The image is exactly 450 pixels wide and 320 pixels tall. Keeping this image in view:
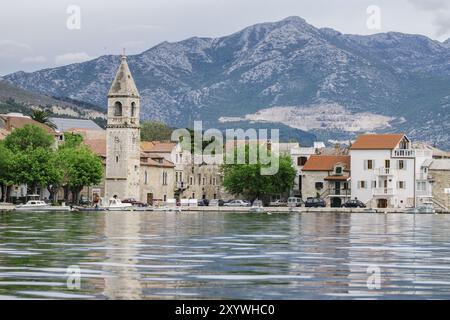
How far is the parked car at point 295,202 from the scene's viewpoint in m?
153

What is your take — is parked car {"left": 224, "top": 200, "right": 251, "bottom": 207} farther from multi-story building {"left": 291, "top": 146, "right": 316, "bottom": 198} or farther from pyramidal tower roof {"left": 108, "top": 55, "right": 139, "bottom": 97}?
pyramidal tower roof {"left": 108, "top": 55, "right": 139, "bottom": 97}

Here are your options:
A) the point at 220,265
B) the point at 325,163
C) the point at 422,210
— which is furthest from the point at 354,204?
the point at 220,265

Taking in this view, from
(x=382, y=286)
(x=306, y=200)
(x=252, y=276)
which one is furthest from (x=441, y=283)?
(x=306, y=200)

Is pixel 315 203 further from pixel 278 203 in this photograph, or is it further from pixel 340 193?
pixel 278 203

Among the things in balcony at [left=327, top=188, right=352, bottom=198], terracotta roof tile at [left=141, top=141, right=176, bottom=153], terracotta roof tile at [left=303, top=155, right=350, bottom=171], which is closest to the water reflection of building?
balcony at [left=327, top=188, right=352, bottom=198]

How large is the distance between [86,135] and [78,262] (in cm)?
15405

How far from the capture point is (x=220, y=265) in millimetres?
43312

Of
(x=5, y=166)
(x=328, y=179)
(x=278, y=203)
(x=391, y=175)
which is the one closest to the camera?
(x=5, y=166)

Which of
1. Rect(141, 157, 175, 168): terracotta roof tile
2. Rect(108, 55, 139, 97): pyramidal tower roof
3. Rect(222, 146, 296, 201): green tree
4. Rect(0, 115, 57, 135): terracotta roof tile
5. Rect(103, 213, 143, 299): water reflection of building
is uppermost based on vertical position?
Rect(108, 55, 139, 97): pyramidal tower roof

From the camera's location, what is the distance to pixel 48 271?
39.8 metres

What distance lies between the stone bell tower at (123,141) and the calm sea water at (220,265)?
297 feet

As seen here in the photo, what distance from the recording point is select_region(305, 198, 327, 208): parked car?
150 m

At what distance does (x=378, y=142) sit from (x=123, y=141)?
34.2 m

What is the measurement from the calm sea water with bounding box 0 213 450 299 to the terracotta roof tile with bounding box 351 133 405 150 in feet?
282
